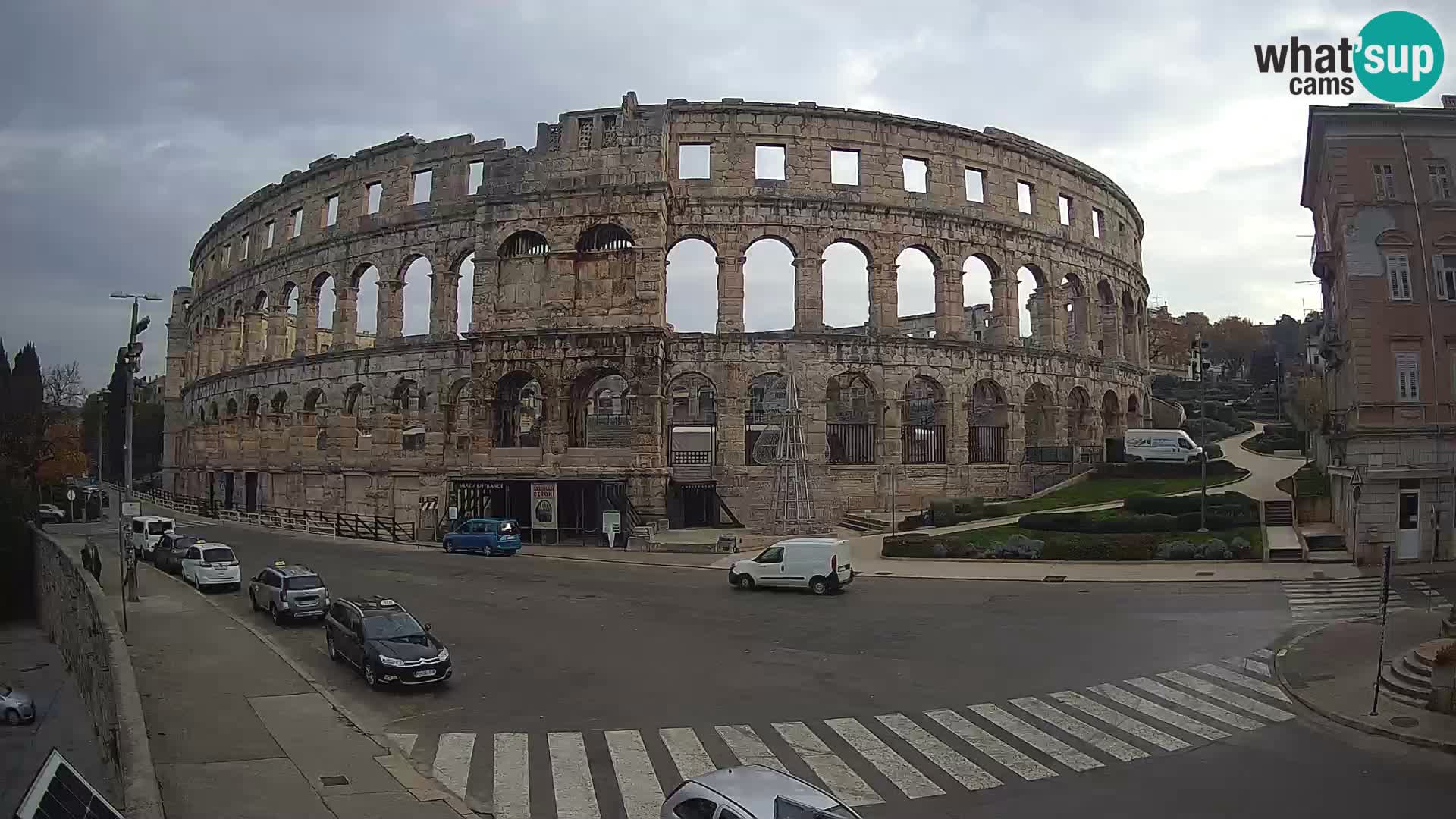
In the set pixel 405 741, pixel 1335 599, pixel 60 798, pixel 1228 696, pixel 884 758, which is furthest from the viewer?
pixel 1335 599

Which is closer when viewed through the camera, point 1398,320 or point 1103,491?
point 1398,320

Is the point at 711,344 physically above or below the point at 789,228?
below

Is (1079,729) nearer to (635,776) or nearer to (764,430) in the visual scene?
(635,776)

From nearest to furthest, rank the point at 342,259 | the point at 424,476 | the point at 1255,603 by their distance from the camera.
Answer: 1. the point at 1255,603
2. the point at 424,476
3. the point at 342,259

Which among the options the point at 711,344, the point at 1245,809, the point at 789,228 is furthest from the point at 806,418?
the point at 1245,809

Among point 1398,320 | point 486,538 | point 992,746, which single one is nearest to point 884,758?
point 992,746

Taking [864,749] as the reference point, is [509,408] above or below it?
above

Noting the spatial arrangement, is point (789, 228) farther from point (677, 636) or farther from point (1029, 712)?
point (1029, 712)

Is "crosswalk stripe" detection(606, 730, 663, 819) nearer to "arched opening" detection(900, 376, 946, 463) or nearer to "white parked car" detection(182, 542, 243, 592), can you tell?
"white parked car" detection(182, 542, 243, 592)
